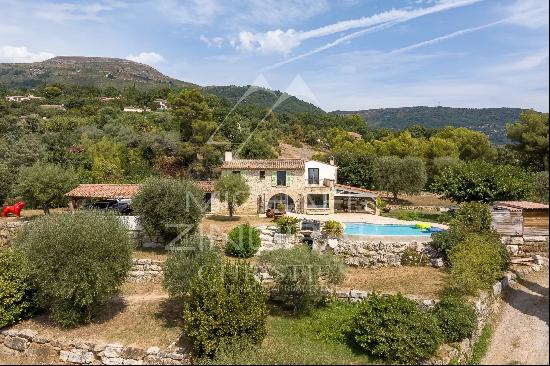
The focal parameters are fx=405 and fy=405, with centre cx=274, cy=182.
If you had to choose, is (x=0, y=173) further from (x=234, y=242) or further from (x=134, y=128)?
(x=234, y=242)

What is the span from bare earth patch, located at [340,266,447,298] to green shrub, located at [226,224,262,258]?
4.95 metres

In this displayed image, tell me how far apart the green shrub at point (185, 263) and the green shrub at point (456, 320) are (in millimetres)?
8221

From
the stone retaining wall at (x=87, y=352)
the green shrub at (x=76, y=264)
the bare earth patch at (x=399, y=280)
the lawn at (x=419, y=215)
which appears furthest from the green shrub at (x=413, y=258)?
the green shrub at (x=76, y=264)

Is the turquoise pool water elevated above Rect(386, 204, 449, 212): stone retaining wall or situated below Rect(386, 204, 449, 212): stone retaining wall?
below

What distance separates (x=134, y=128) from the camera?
156ft

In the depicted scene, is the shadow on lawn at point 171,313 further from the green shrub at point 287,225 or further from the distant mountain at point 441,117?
the distant mountain at point 441,117

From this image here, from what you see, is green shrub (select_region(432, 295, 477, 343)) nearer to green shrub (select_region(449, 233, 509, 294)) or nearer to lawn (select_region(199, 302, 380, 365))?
green shrub (select_region(449, 233, 509, 294))

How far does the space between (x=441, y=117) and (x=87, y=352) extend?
346 ft

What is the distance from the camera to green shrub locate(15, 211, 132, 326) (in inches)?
553

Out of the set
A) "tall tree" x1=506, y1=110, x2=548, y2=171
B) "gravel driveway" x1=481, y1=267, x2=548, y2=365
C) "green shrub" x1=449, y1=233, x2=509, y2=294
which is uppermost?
"tall tree" x1=506, y1=110, x2=548, y2=171

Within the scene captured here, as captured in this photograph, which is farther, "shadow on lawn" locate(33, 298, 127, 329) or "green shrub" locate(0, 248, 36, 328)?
"shadow on lawn" locate(33, 298, 127, 329)

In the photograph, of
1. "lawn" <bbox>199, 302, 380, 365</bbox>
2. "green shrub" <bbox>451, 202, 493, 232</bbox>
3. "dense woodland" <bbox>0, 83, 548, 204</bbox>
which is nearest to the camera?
"lawn" <bbox>199, 302, 380, 365</bbox>

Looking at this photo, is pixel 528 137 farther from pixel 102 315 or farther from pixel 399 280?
pixel 102 315

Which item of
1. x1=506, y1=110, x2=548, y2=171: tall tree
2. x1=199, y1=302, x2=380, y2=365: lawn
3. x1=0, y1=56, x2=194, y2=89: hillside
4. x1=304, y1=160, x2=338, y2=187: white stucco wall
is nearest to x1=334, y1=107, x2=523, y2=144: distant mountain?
x1=506, y1=110, x2=548, y2=171: tall tree
